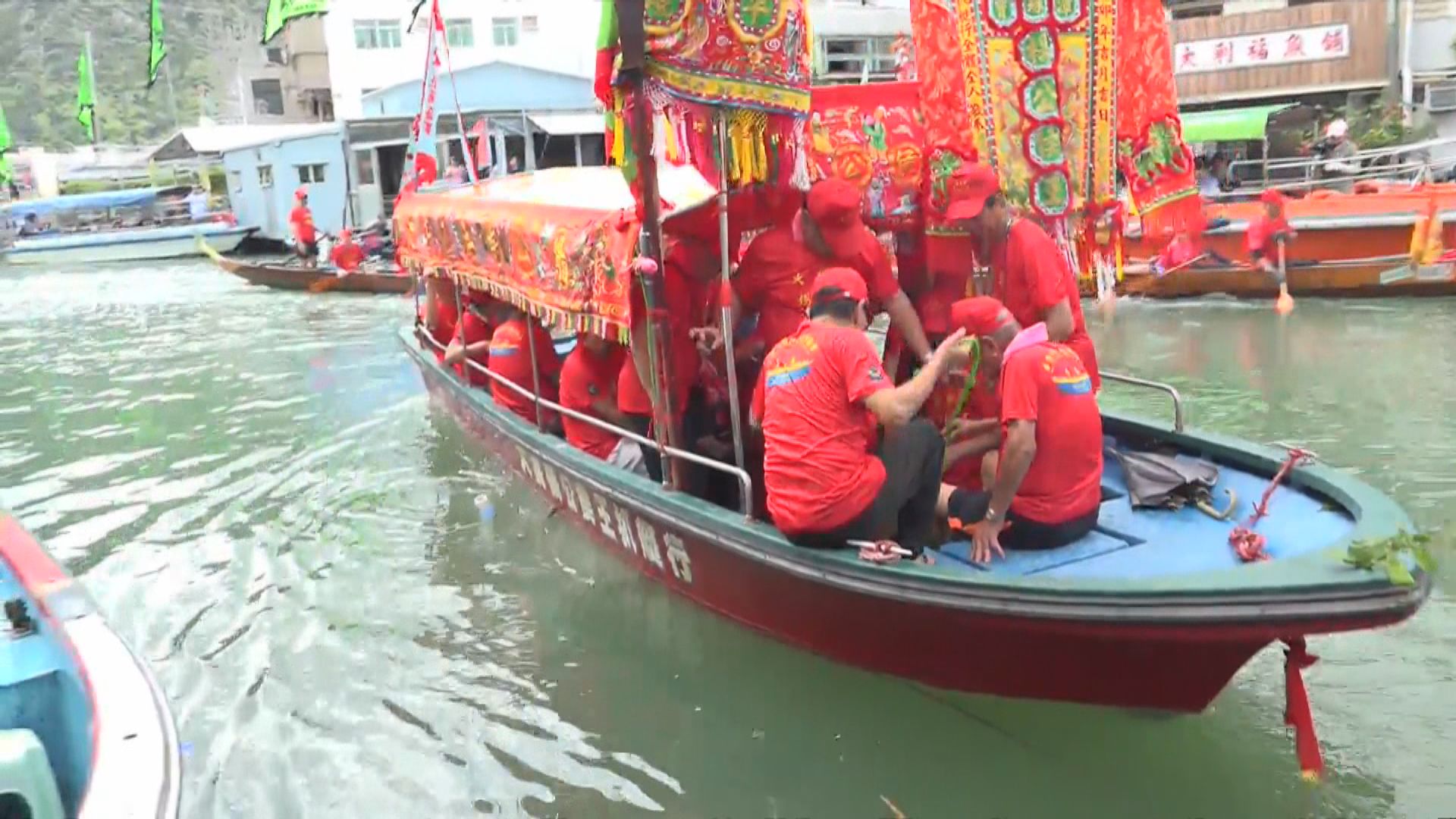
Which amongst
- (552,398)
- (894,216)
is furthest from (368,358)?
(894,216)

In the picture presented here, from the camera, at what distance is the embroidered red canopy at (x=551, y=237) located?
5.26m

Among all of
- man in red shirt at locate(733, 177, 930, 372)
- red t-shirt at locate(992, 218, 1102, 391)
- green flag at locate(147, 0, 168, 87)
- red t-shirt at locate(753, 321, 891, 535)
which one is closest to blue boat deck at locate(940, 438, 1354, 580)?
red t-shirt at locate(753, 321, 891, 535)

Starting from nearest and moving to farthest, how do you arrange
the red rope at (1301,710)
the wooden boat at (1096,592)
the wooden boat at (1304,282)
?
the wooden boat at (1096,592) < the red rope at (1301,710) < the wooden boat at (1304,282)

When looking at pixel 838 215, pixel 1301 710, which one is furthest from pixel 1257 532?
pixel 838 215

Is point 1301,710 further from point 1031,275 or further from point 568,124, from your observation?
point 568,124

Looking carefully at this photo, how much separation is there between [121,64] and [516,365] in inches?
3270

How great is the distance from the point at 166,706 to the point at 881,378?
8.42 ft

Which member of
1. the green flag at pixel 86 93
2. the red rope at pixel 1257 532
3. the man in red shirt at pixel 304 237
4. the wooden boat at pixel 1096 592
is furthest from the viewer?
the green flag at pixel 86 93

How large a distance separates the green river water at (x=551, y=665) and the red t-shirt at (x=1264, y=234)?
3.09 meters

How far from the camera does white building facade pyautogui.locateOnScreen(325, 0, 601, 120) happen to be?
34.7m

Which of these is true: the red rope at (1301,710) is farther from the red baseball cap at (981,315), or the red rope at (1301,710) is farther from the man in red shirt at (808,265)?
the man in red shirt at (808,265)

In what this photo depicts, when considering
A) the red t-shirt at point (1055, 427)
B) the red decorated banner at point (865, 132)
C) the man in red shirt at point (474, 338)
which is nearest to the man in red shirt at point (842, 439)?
the red t-shirt at point (1055, 427)

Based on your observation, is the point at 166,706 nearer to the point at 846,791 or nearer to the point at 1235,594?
the point at 846,791

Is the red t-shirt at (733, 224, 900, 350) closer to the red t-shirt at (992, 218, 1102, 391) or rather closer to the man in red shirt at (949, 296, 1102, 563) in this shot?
the red t-shirt at (992, 218, 1102, 391)
